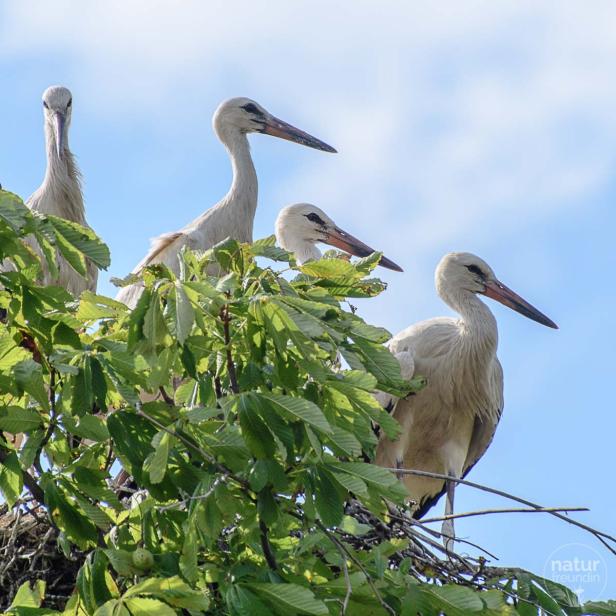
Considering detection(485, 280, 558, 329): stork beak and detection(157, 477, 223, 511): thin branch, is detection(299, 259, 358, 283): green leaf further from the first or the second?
detection(485, 280, 558, 329): stork beak

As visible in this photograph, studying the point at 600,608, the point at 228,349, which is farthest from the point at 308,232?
the point at 228,349

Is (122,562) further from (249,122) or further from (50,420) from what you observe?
(249,122)

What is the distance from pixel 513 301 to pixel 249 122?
2.36 m

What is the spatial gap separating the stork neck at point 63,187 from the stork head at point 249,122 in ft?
3.91

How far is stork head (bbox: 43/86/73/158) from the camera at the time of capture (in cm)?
898

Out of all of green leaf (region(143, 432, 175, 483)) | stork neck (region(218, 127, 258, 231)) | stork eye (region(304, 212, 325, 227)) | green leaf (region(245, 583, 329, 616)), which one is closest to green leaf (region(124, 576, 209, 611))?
green leaf (region(245, 583, 329, 616))

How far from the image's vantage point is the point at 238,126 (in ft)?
32.0

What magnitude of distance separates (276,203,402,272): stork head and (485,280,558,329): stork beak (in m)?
0.88

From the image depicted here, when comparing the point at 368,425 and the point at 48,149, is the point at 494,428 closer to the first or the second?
the point at 48,149

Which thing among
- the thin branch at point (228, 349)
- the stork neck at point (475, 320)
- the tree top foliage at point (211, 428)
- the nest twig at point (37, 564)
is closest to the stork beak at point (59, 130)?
the stork neck at point (475, 320)

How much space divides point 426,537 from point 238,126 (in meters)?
5.10

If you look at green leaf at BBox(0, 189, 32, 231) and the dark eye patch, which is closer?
green leaf at BBox(0, 189, 32, 231)

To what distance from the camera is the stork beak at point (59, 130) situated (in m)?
8.97

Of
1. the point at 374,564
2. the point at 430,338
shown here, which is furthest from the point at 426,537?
the point at 430,338
